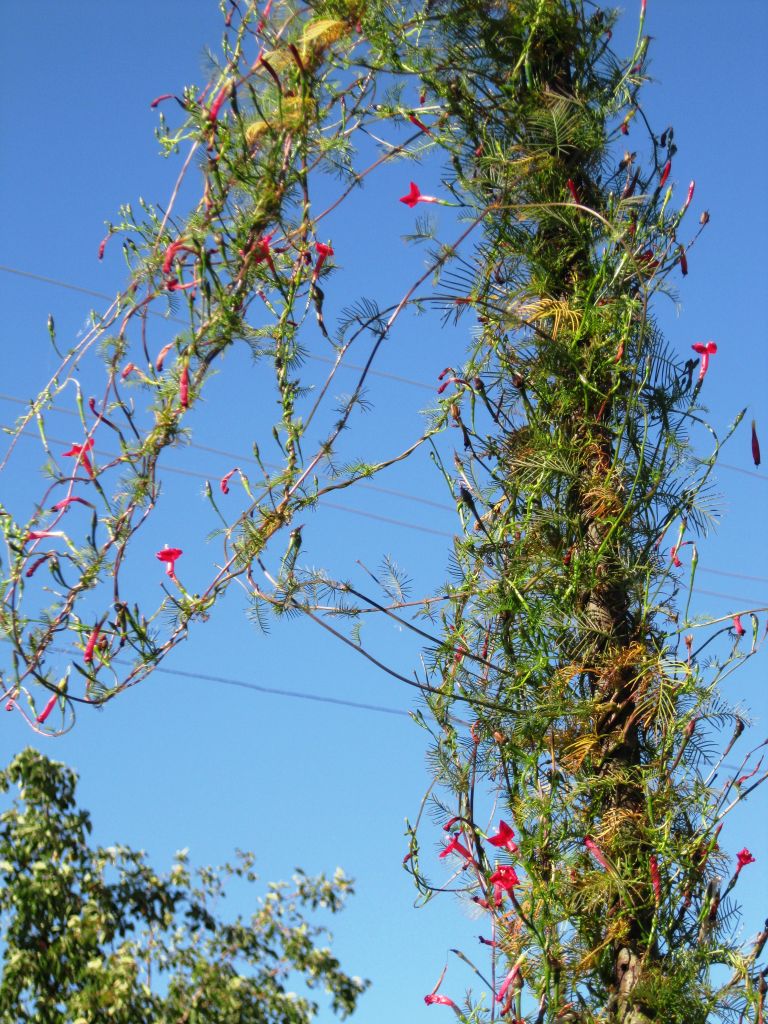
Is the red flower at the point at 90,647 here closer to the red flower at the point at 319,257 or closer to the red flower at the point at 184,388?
the red flower at the point at 184,388

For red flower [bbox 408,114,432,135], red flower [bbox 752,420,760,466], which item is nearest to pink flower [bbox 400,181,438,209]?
red flower [bbox 408,114,432,135]

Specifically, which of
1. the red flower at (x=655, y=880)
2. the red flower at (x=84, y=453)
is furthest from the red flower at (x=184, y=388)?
the red flower at (x=655, y=880)

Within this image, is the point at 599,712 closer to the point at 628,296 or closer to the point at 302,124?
the point at 628,296

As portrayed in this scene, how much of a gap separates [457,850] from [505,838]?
0.11 metres

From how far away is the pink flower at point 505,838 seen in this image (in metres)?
1.48

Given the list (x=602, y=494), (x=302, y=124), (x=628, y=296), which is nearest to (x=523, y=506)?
→ (x=602, y=494)

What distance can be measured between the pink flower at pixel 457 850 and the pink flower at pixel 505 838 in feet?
0.24

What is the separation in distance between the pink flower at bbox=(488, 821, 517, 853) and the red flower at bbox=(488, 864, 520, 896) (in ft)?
0.09

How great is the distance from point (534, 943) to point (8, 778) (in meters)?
3.72

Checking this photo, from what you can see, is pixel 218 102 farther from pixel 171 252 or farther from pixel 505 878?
pixel 505 878

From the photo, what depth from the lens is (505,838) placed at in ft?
4.87

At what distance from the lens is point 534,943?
1.44 meters

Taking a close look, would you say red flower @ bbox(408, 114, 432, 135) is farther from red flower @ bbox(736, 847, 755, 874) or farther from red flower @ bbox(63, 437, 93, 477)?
red flower @ bbox(736, 847, 755, 874)

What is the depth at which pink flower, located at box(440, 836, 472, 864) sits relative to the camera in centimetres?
155
